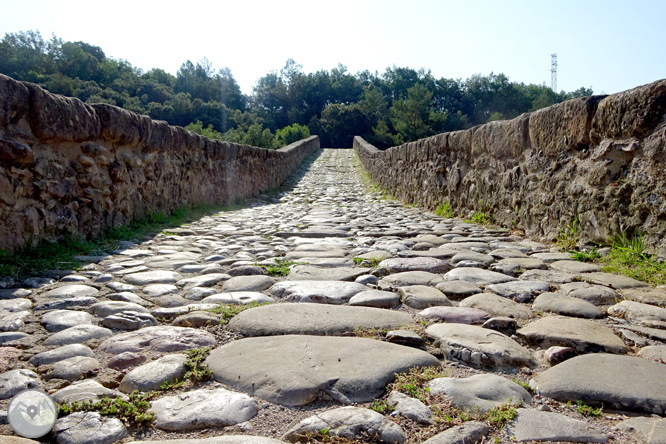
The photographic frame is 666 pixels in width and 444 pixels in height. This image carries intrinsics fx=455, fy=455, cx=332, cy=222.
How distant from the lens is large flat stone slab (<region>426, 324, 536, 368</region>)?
62.8 inches

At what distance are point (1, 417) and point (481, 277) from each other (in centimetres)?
237

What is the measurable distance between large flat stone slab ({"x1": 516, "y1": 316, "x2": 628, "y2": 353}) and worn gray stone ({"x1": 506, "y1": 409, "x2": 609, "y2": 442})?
557mm

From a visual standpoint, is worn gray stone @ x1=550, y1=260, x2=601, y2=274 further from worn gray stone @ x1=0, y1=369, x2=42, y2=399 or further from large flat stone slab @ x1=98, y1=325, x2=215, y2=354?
worn gray stone @ x1=0, y1=369, x2=42, y2=399

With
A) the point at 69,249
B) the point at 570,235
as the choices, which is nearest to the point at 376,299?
the point at 570,235

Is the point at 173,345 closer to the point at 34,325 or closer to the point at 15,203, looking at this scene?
the point at 34,325

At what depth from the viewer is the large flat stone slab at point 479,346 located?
1595mm

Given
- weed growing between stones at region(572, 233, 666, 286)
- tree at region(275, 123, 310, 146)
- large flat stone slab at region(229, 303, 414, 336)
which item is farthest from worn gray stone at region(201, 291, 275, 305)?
tree at region(275, 123, 310, 146)

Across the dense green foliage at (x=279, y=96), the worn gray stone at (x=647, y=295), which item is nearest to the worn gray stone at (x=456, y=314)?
the worn gray stone at (x=647, y=295)

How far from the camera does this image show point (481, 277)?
2.76m

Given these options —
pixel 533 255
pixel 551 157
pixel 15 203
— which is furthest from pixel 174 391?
pixel 551 157

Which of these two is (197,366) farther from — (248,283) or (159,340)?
(248,283)

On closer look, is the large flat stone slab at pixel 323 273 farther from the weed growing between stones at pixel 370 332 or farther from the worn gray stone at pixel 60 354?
the worn gray stone at pixel 60 354

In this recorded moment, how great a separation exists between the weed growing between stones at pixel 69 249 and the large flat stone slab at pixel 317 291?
4.68ft
